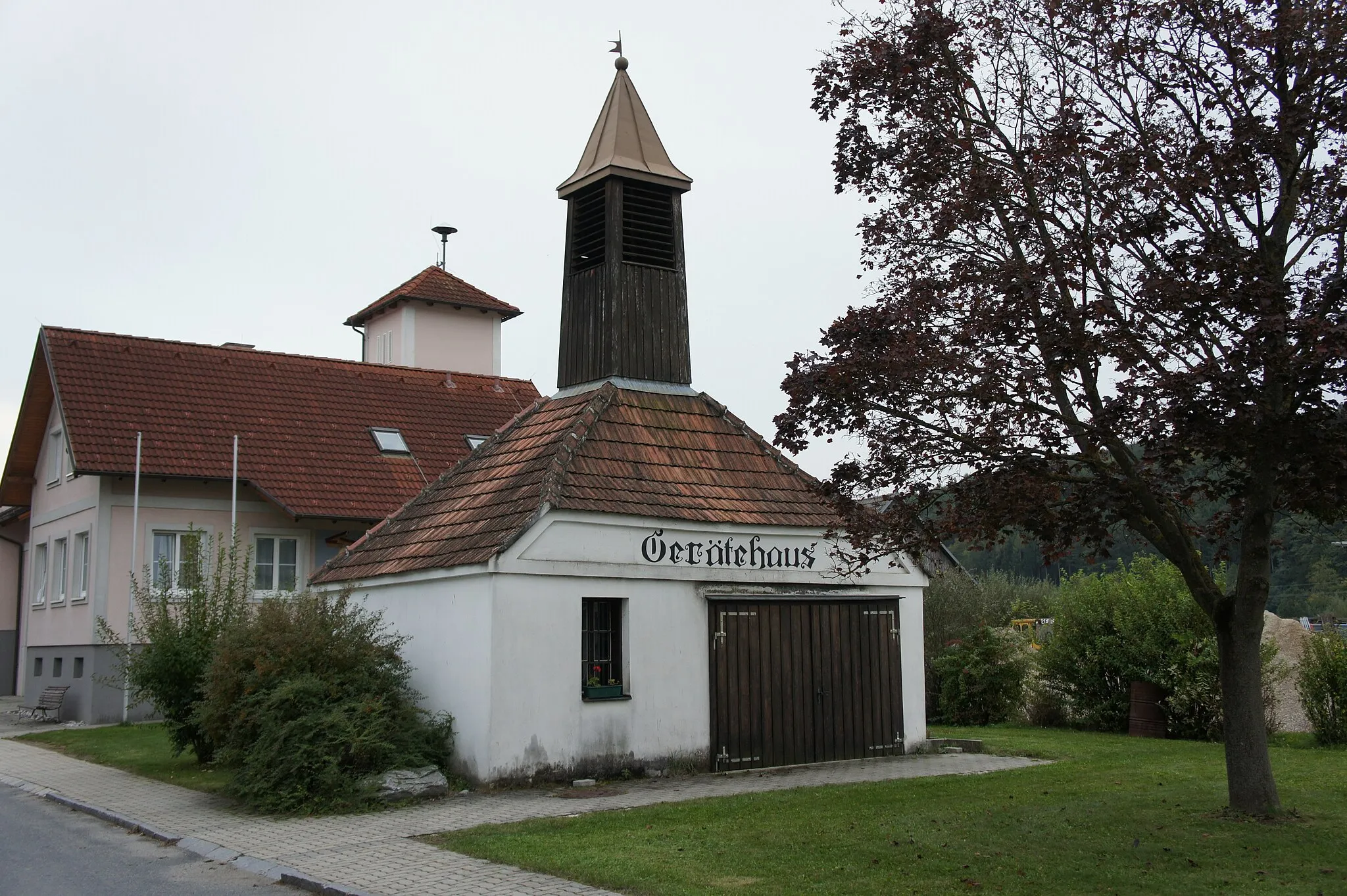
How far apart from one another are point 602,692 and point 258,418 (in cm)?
1549

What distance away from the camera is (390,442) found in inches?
1155

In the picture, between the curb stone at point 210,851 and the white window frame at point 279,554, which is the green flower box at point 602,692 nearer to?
the curb stone at point 210,851

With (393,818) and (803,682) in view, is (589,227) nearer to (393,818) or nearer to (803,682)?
(803,682)

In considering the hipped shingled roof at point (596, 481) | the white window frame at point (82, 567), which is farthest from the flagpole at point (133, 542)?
the hipped shingled roof at point (596, 481)

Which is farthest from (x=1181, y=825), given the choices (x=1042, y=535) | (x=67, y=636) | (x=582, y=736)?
(x=67, y=636)

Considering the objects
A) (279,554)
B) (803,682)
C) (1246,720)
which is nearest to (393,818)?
(803,682)

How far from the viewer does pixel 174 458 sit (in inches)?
1005

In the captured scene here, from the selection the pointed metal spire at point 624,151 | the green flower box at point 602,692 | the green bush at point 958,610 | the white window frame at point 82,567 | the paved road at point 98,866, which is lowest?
the paved road at point 98,866

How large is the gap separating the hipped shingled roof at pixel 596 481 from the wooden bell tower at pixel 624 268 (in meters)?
0.58

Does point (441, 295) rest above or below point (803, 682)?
above

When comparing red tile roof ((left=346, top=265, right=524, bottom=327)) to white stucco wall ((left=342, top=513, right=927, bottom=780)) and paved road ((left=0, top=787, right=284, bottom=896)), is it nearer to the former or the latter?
white stucco wall ((left=342, top=513, right=927, bottom=780))

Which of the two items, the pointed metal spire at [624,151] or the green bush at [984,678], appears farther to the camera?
the green bush at [984,678]

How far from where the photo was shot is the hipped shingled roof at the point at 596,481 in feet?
51.5

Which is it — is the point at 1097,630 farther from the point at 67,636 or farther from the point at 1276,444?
the point at 67,636
